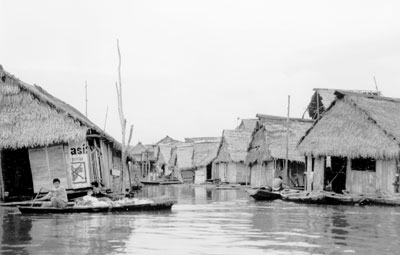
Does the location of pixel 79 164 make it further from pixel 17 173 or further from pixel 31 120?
pixel 17 173

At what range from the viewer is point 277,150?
104ft

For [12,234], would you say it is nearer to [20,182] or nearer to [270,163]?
[20,182]

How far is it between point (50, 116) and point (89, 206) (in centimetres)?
561

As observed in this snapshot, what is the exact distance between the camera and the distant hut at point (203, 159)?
49.0 meters

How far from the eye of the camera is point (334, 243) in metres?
10.4

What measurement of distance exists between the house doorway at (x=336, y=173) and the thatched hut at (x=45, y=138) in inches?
397

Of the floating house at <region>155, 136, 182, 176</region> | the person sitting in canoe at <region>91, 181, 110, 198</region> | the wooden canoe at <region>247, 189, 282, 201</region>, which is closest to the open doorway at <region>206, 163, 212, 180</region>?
the floating house at <region>155, 136, 182, 176</region>

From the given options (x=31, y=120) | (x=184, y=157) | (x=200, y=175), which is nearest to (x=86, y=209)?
(x=31, y=120)

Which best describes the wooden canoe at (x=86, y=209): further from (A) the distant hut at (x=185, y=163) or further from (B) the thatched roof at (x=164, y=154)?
(B) the thatched roof at (x=164, y=154)

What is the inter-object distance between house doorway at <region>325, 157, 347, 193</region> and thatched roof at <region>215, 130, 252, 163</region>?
50.5ft

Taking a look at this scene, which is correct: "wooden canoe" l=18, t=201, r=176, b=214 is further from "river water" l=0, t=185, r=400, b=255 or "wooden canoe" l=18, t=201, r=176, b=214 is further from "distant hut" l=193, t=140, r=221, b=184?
"distant hut" l=193, t=140, r=221, b=184

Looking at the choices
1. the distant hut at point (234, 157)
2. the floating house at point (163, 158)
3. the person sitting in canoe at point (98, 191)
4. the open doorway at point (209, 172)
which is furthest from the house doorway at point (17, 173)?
the floating house at point (163, 158)

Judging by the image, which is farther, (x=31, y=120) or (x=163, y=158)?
(x=163, y=158)

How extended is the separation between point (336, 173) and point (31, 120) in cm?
1325
